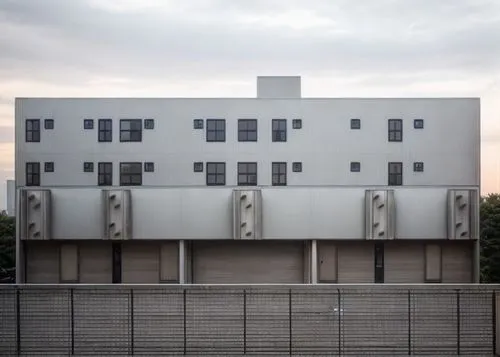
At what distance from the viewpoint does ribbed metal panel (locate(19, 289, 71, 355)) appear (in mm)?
18109

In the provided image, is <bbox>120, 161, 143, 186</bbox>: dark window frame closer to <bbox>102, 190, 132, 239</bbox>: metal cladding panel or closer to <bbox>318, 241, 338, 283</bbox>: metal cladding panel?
→ <bbox>102, 190, 132, 239</bbox>: metal cladding panel

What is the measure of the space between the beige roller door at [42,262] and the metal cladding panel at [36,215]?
173 cm

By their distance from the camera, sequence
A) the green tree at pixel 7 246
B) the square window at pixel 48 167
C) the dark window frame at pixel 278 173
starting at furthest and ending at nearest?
the green tree at pixel 7 246 < the square window at pixel 48 167 < the dark window frame at pixel 278 173

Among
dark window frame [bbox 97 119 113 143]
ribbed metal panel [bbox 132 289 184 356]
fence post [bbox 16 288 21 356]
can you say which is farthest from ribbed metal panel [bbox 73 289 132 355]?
dark window frame [bbox 97 119 113 143]

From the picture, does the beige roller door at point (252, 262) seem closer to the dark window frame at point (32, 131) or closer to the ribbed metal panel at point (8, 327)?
the dark window frame at point (32, 131)

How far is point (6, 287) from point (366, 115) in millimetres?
27355

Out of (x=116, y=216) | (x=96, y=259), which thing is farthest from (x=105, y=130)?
(x=96, y=259)

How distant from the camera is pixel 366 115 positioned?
133 ft

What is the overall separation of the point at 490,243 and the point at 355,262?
60.9 ft

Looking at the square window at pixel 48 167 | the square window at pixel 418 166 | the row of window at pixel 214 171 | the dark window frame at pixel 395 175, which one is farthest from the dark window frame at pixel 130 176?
the square window at pixel 418 166

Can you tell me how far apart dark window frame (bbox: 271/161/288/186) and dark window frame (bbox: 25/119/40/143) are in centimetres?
1498

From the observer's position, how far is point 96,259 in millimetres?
39594

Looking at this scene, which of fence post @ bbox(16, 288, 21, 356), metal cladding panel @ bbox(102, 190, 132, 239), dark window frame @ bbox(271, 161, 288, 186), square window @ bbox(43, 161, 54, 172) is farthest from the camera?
square window @ bbox(43, 161, 54, 172)

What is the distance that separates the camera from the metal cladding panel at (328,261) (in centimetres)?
3903
